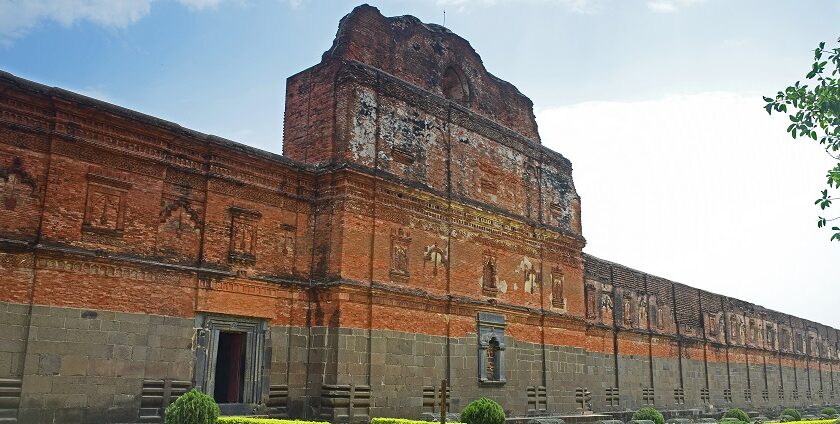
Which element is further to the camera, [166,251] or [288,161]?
[288,161]

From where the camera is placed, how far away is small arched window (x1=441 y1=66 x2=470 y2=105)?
19.3 meters

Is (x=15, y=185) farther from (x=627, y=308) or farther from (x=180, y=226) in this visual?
(x=627, y=308)

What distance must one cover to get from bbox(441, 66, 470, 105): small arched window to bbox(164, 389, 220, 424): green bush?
417 inches

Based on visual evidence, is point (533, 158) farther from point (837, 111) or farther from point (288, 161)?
point (837, 111)

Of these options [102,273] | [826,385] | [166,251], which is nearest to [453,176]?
[166,251]

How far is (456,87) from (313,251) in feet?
22.3

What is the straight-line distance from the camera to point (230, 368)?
14227mm

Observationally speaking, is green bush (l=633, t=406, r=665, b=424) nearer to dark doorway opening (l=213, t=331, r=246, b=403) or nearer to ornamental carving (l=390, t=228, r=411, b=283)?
ornamental carving (l=390, t=228, r=411, b=283)

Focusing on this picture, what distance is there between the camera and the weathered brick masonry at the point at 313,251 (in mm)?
11477

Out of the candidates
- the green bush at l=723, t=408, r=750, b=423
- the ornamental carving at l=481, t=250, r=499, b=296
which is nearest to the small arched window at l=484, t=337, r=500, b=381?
the ornamental carving at l=481, t=250, r=499, b=296

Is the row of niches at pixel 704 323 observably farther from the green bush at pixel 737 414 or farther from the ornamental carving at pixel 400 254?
the ornamental carving at pixel 400 254

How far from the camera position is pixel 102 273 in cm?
1192

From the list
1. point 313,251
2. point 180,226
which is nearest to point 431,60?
point 313,251

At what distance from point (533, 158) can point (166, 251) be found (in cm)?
1115
